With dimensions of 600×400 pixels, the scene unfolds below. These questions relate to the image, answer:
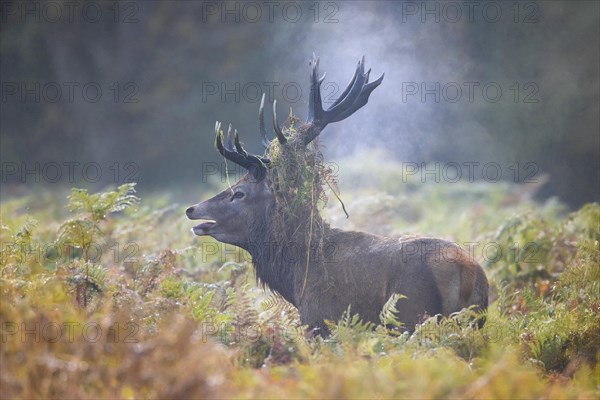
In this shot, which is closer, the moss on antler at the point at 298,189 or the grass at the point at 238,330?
the grass at the point at 238,330

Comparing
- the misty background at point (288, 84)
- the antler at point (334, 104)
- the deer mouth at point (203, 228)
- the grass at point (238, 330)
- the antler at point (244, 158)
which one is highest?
the misty background at point (288, 84)

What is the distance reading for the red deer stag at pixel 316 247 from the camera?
7.67 metres

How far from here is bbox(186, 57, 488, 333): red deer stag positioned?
7672 millimetres

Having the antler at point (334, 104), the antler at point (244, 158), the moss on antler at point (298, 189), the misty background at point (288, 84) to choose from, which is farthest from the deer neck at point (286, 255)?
the misty background at point (288, 84)

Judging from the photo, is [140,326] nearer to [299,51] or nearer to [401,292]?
[401,292]

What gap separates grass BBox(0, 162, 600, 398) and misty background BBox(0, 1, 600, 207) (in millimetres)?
5084

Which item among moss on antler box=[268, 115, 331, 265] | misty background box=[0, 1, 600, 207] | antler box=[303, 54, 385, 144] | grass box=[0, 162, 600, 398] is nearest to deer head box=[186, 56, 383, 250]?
antler box=[303, 54, 385, 144]

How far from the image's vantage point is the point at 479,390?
17.2 feet

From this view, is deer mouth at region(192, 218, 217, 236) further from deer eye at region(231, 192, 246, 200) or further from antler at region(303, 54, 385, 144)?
antler at region(303, 54, 385, 144)

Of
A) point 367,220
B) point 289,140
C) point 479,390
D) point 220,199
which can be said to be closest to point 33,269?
point 220,199

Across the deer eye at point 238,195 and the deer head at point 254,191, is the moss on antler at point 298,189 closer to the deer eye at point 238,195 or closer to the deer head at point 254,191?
the deer head at point 254,191

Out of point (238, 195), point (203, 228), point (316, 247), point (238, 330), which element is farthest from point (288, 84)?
point (238, 330)

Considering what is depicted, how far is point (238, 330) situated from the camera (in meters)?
7.47

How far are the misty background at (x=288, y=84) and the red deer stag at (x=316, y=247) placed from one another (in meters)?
6.21
